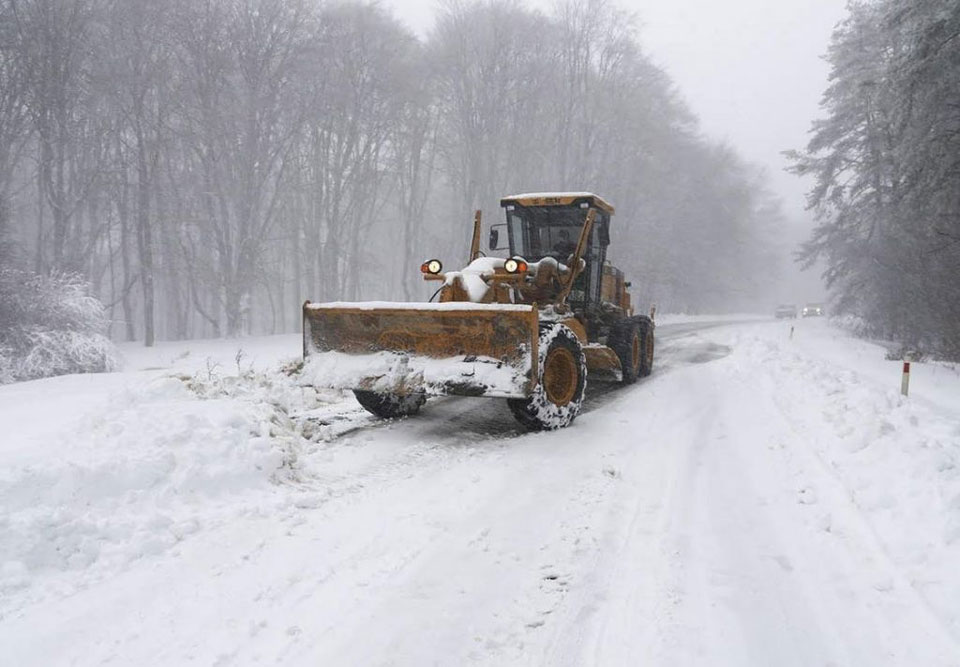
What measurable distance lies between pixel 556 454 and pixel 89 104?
67.2 feet

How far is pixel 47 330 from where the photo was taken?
13.0 metres

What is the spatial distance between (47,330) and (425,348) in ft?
36.1

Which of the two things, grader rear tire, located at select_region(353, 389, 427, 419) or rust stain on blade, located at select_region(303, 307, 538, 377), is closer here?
rust stain on blade, located at select_region(303, 307, 538, 377)

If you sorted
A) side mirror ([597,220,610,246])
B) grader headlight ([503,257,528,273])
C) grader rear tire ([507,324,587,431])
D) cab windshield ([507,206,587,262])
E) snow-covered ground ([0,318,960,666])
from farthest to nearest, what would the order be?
side mirror ([597,220,610,246]) < cab windshield ([507,206,587,262]) < grader headlight ([503,257,528,273]) < grader rear tire ([507,324,587,431]) < snow-covered ground ([0,318,960,666])

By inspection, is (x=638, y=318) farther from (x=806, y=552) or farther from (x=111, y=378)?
(x=111, y=378)

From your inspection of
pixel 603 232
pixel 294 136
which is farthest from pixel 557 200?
pixel 294 136

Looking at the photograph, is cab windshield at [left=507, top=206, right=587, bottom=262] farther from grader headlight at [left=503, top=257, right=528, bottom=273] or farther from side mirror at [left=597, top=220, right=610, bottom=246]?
grader headlight at [left=503, top=257, right=528, bottom=273]

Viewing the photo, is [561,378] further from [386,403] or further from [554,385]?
[386,403]

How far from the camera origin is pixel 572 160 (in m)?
32.5

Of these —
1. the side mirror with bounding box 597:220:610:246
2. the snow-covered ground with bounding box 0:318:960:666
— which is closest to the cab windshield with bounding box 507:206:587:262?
the side mirror with bounding box 597:220:610:246

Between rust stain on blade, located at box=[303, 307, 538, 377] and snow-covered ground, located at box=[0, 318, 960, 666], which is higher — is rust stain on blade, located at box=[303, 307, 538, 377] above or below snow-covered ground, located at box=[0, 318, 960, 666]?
above

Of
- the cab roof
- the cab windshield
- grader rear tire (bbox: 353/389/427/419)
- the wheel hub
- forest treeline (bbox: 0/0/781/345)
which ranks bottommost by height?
grader rear tire (bbox: 353/389/427/419)

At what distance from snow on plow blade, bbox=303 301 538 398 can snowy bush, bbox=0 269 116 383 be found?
357 inches

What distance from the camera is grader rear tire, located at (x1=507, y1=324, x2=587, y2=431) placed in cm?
610
